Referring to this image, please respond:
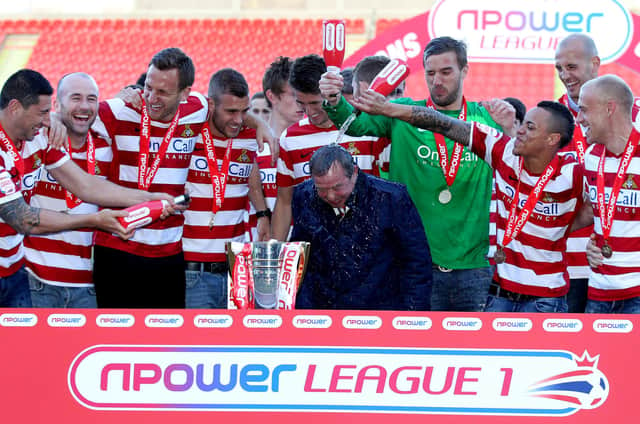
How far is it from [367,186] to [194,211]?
43.9 inches

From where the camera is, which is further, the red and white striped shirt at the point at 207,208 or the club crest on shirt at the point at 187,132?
the red and white striped shirt at the point at 207,208

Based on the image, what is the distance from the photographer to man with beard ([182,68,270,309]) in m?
3.76

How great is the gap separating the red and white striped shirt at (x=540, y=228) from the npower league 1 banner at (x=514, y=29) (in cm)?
454

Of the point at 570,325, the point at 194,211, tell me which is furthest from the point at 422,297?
the point at 194,211

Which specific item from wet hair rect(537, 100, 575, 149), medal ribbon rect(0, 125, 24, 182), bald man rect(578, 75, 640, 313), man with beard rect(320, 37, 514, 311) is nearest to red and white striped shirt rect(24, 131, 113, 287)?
medal ribbon rect(0, 125, 24, 182)

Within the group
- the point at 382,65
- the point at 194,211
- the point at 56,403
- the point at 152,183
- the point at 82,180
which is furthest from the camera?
the point at 382,65

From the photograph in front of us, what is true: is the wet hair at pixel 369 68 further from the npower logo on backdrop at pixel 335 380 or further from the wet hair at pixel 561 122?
the npower logo on backdrop at pixel 335 380

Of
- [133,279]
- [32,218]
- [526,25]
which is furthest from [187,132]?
[526,25]

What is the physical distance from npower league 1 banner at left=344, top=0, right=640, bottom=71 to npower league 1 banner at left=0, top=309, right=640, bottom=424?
18.6 feet

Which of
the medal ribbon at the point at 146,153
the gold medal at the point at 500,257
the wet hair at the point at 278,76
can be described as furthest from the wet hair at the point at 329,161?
the wet hair at the point at 278,76

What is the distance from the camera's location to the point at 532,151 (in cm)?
327

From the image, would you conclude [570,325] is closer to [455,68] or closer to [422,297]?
[422,297]

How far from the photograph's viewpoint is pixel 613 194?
10.2 ft

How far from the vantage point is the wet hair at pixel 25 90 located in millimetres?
3154
